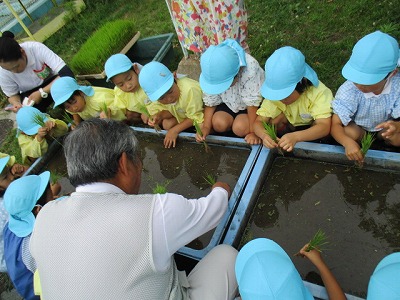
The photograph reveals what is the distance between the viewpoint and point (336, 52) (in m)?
3.51

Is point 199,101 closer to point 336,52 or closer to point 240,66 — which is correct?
point 240,66

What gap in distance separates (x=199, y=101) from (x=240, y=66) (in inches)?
23.4

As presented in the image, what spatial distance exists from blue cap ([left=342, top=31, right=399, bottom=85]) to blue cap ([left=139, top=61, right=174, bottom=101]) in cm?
Answer: 144

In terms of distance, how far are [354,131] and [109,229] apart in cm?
182

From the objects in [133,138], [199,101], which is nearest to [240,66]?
[199,101]

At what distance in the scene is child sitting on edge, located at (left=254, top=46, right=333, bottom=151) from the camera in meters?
2.10

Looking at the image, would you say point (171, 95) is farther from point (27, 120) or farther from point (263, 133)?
point (27, 120)

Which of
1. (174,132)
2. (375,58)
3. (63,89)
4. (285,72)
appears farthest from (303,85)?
(63,89)

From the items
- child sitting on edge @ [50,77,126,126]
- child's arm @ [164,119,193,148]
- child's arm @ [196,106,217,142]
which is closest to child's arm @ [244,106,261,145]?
child's arm @ [196,106,217,142]

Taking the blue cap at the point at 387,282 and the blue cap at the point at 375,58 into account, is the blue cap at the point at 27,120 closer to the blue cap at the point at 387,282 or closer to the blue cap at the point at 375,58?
the blue cap at the point at 375,58

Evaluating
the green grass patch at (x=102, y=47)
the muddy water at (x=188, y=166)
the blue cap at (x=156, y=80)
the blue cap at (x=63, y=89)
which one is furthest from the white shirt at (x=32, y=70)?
the blue cap at (x=156, y=80)

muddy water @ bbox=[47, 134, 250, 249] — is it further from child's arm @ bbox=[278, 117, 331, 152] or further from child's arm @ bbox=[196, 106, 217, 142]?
child's arm @ bbox=[278, 117, 331, 152]

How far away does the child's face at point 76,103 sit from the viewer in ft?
11.2

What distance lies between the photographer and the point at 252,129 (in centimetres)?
266
